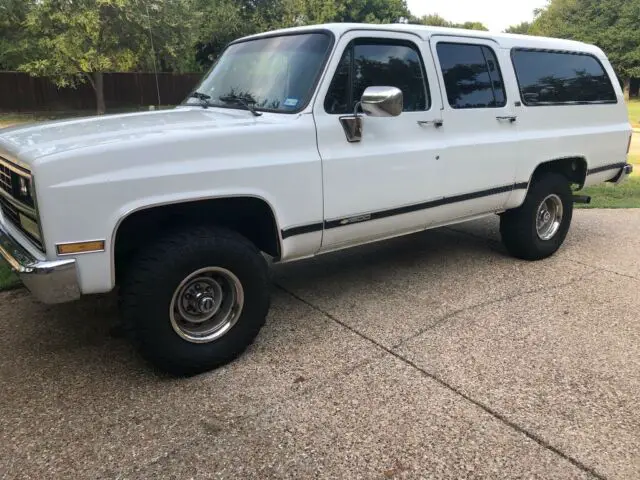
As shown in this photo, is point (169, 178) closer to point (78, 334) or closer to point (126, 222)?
point (126, 222)

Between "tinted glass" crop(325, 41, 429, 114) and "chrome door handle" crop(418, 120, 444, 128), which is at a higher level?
"tinted glass" crop(325, 41, 429, 114)

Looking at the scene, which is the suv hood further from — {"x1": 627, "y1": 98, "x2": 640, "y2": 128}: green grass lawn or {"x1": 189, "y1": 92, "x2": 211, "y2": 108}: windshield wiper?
{"x1": 627, "y1": 98, "x2": 640, "y2": 128}: green grass lawn

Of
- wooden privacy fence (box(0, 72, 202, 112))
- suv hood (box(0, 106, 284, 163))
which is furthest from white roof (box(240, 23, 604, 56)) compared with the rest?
wooden privacy fence (box(0, 72, 202, 112))

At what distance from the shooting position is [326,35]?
11.7 ft

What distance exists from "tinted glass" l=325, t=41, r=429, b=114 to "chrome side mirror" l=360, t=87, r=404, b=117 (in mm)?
244

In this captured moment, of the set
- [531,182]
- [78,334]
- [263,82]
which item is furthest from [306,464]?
[531,182]

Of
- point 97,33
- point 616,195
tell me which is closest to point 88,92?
point 97,33

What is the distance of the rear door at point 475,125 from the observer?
163 inches

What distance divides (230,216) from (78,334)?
1.39 meters

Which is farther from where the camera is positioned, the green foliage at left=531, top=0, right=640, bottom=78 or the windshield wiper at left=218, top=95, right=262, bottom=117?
the green foliage at left=531, top=0, right=640, bottom=78

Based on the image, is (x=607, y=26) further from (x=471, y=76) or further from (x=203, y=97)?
(x=203, y=97)

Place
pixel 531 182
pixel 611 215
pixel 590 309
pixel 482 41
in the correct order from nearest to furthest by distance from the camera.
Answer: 1. pixel 590 309
2. pixel 482 41
3. pixel 531 182
4. pixel 611 215

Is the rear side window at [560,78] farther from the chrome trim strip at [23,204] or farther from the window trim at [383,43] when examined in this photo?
the chrome trim strip at [23,204]

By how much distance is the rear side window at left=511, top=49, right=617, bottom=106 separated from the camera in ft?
15.6
